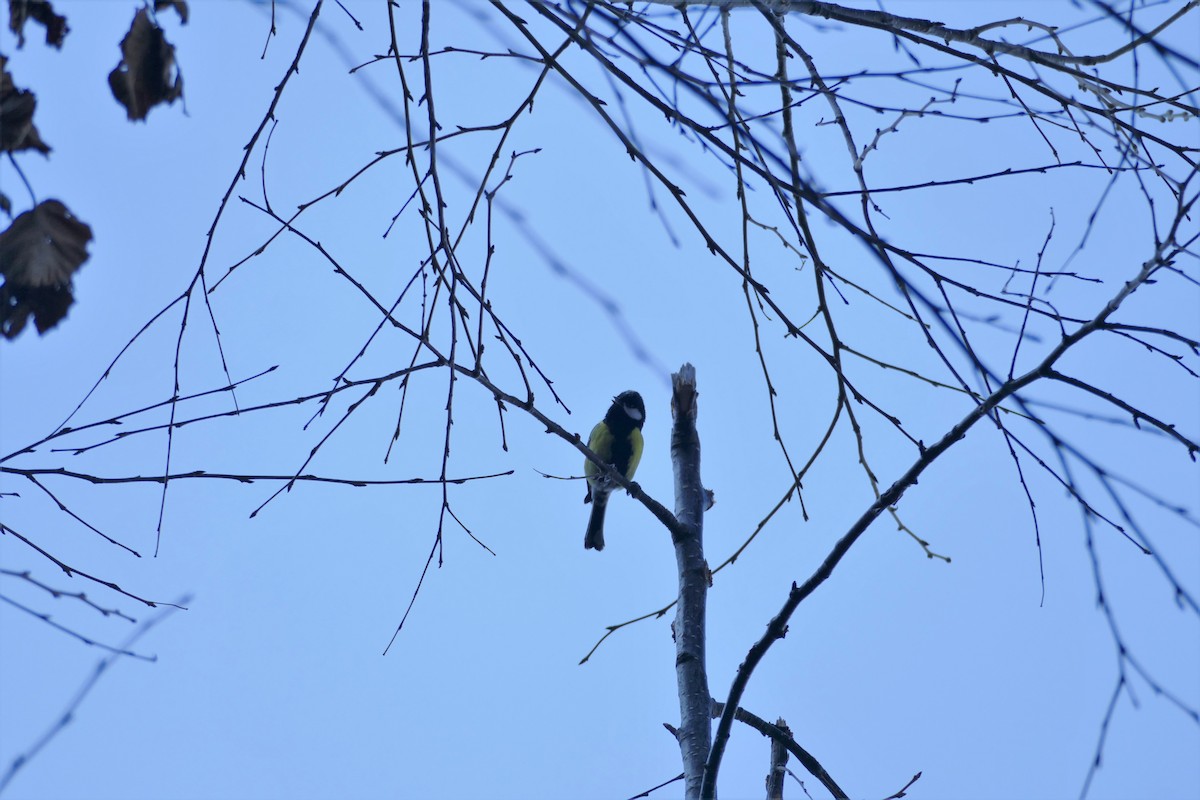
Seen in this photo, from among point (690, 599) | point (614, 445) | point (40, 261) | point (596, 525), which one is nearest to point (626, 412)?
point (614, 445)

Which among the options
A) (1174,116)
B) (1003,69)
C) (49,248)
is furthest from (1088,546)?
(49,248)

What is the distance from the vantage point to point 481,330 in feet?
7.46

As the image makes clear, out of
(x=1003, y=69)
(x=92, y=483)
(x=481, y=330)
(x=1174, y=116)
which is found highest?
(x=1174, y=116)

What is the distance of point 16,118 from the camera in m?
1.49

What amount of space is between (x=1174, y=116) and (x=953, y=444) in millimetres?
1331

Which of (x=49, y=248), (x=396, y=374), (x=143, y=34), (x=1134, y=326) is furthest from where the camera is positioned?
(x=396, y=374)

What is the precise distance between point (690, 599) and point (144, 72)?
221 cm

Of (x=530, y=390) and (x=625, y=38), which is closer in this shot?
(x=625, y=38)

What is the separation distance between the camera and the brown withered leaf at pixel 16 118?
1.48 meters

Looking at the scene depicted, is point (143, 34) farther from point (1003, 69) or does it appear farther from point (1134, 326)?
point (1134, 326)

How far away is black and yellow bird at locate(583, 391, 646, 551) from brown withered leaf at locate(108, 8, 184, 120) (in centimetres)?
543

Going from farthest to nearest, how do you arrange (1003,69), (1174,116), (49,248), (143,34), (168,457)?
(1174,116), (168,457), (1003,69), (143,34), (49,248)

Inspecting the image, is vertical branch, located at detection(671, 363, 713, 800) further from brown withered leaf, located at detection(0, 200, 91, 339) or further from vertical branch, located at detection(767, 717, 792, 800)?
brown withered leaf, located at detection(0, 200, 91, 339)

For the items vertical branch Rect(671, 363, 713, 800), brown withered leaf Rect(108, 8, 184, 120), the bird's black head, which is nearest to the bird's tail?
the bird's black head
